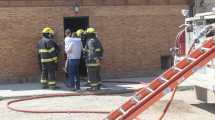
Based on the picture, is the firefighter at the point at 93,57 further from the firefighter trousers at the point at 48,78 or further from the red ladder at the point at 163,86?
the red ladder at the point at 163,86

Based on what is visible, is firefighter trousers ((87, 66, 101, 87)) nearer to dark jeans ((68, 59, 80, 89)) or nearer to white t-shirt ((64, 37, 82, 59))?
dark jeans ((68, 59, 80, 89))

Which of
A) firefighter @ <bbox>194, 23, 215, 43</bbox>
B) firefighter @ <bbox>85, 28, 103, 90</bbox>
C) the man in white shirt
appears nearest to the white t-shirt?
the man in white shirt

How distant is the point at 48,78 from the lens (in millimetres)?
16344

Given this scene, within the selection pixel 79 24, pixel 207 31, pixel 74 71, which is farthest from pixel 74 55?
pixel 207 31

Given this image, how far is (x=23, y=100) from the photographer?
46.5ft

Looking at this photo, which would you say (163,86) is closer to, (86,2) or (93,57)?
(93,57)

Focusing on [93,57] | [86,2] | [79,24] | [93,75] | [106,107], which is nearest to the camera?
[106,107]

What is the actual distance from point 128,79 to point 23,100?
5.15 metres

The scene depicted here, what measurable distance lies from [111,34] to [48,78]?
3.41 metres

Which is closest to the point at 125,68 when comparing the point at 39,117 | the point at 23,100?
the point at 23,100

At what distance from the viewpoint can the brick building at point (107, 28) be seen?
17672mm

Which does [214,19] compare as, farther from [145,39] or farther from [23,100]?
[145,39]

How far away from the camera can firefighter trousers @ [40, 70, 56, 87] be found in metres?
16.2

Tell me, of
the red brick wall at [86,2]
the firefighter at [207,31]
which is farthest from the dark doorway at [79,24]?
the firefighter at [207,31]
